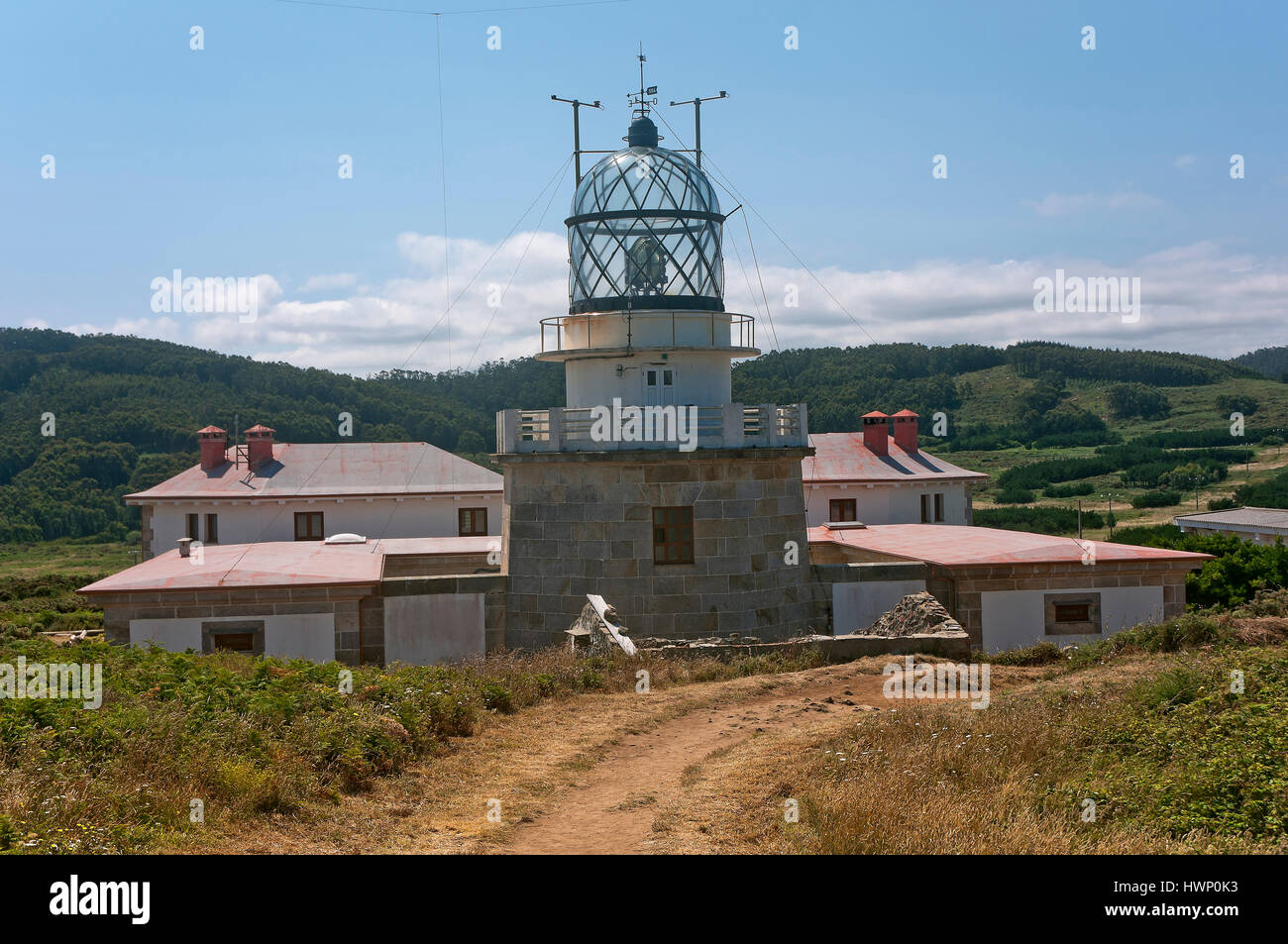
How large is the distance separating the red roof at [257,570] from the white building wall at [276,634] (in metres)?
0.55

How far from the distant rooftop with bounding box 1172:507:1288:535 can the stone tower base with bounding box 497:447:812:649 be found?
2585 cm

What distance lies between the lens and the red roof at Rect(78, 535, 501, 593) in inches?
688

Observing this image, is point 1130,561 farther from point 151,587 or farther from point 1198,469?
point 1198,469

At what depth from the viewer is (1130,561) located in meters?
19.1

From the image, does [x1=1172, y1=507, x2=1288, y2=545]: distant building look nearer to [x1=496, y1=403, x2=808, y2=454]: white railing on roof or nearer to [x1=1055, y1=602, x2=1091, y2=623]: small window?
[x1=1055, y1=602, x2=1091, y2=623]: small window

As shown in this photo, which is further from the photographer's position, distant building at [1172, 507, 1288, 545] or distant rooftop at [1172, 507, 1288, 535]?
distant rooftop at [1172, 507, 1288, 535]

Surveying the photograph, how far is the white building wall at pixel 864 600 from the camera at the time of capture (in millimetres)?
19312

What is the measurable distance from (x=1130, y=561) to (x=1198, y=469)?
6006 centimetres

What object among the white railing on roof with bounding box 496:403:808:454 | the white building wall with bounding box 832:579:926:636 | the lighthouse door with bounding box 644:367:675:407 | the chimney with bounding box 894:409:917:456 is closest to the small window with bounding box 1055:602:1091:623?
the white building wall with bounding box 832:579:926:636

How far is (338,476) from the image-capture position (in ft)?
117

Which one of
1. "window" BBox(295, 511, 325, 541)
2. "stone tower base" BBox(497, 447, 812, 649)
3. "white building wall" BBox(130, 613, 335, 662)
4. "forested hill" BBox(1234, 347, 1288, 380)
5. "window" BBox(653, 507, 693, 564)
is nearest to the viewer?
"white building wall" BBox(130, 613, 335, 662)

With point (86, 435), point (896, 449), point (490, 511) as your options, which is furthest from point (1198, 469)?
point (86, 435)

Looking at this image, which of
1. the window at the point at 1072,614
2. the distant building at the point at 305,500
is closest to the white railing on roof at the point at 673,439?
the window at the point at 1072,614

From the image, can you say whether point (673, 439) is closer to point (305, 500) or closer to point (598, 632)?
point (598, 632)
